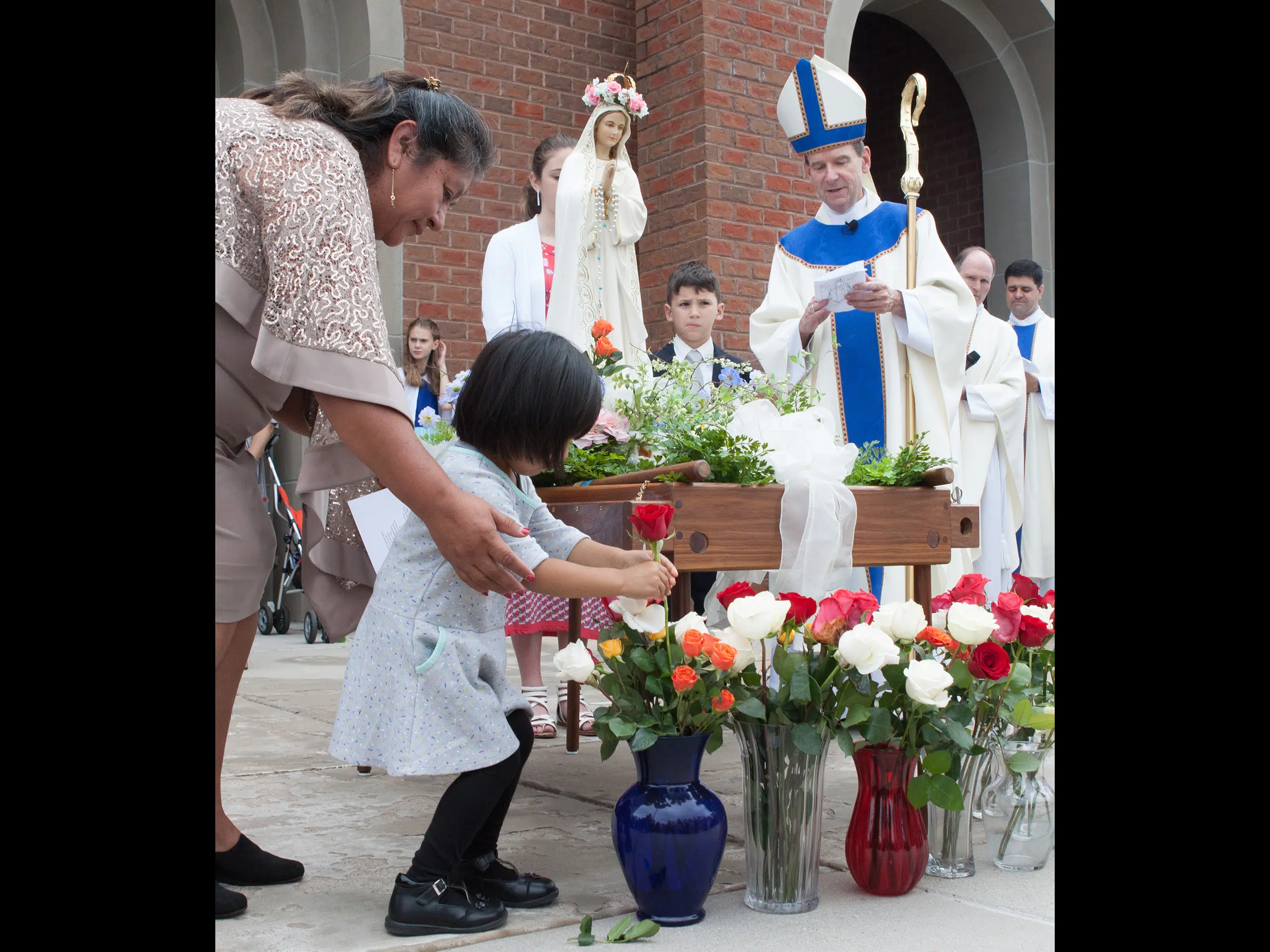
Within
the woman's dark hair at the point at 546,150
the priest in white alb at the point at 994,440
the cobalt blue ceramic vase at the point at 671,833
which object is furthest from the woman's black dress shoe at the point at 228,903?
the priest in white alb at the point at 994,440

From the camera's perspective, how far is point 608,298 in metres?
4.38

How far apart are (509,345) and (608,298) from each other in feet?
7.25

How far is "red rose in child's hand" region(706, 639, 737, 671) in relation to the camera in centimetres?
206

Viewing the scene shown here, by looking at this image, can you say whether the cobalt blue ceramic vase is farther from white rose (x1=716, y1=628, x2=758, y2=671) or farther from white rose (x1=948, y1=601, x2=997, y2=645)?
white rose (x1=948, y1=601, x2=997, y2=645)

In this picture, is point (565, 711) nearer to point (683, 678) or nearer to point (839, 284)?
point (839, 284)

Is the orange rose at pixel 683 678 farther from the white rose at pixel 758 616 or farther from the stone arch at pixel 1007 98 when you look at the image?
the stone arch at pixel 1007 98

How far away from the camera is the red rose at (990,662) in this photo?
2.15 meters

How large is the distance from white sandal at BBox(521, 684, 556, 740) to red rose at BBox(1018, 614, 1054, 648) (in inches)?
77.6

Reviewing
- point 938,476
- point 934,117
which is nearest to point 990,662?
point 938,476

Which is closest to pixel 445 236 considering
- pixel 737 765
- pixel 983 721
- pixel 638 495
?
pixel 737 765

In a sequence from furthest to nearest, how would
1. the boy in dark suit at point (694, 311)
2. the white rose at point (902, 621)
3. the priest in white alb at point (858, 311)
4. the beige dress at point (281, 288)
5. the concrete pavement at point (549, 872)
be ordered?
1. the boy in dark suit at point (694, 311)
2. the priest in white alb at point (858, 311)
3. the white rose at point (902, 621)
4. the concrete pavement at point (549, 872)
5. the beige dress at point (281, 288)

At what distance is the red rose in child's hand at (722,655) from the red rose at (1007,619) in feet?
1.83

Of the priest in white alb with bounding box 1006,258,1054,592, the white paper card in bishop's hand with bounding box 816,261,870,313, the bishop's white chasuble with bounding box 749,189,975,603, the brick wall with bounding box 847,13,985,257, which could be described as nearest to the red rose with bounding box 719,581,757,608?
the white paper card in bishop's hand with bounding box 816,261,870,313

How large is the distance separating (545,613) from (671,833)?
1720mm
